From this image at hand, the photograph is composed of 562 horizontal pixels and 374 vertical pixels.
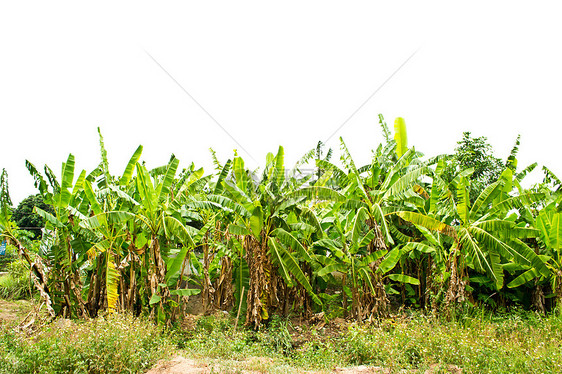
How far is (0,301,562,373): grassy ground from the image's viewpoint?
17.1 feet

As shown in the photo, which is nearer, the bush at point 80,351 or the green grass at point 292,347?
the bush at point 80,351

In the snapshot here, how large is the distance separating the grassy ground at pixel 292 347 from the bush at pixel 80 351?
0.5 inches

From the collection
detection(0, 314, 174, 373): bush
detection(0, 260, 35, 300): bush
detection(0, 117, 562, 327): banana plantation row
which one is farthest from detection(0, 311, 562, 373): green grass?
detection(0, 260, 35, 300): bush

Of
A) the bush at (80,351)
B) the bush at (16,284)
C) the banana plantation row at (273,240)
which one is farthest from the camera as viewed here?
the bush at (16,284)

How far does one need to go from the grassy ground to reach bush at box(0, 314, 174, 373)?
0.01 meters

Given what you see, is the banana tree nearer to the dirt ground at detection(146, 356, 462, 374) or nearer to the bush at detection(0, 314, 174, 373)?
the dirt ground at detection(146, 356, 462, 374)

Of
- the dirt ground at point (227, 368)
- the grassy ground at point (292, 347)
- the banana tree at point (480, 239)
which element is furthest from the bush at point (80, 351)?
the banana tree at point (480, 239)

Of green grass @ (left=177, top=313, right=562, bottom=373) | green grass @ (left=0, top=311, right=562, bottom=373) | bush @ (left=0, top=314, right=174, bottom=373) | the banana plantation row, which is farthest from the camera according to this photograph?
the banana plantation row

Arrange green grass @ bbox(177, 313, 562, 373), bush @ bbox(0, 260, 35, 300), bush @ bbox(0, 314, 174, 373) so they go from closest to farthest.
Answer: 1. bush @ bbox(0, 314, 174, 373)
2. green grass @ bbox(177, 313, 562, 373)
3. bush @ bbox(0, 260, 35, 300)

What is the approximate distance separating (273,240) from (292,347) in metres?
2.40

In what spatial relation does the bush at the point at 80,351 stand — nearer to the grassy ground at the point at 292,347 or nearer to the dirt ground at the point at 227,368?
the grassy ground at the point at 292,347

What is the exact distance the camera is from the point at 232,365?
525cm

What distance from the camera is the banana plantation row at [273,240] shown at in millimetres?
7758

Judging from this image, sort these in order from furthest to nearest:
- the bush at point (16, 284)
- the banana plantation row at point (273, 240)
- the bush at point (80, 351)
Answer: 1. the bush at point (16, 284)
2. the banana plantation row at point (273, 240)
3. the bush at point (80, 351)
